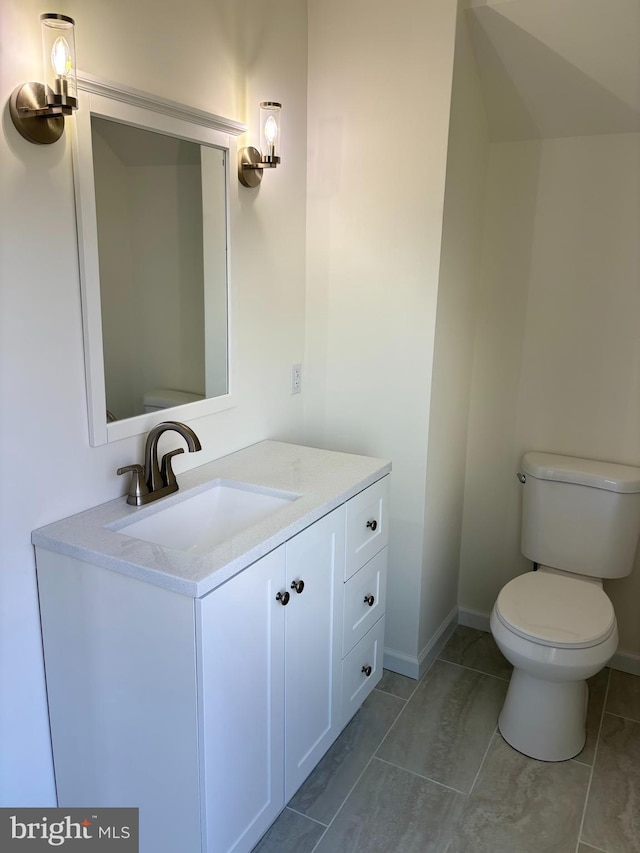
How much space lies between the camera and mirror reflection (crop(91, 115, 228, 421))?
160 centimetres

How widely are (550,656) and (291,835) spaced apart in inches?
35.9

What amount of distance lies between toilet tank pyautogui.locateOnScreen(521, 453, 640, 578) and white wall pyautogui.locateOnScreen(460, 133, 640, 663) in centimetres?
16

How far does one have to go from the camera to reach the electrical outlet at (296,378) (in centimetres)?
245

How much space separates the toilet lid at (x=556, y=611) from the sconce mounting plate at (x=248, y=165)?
5.22 feet

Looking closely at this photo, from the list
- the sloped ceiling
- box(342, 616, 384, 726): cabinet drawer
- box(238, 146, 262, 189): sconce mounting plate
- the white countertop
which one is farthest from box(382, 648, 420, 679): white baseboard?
the sloped ceiling

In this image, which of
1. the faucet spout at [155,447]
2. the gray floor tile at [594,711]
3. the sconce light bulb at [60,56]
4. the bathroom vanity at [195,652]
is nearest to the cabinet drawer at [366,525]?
the bathroom vanity at [195,652]

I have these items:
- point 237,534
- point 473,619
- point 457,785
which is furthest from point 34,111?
point 473,619

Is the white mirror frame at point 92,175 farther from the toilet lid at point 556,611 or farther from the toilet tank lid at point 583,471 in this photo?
the toilet tank lid at point 583,471

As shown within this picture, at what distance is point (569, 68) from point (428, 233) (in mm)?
699

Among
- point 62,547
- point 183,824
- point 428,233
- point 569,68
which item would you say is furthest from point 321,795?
point 569,68

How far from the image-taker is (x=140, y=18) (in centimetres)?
160

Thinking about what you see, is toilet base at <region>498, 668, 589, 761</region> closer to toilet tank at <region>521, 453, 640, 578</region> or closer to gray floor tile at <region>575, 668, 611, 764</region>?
gray floor tile at <region>575, 668, 611, 764</region>

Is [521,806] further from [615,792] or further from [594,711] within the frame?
[594,711]

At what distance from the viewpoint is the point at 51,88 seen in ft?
4.38
